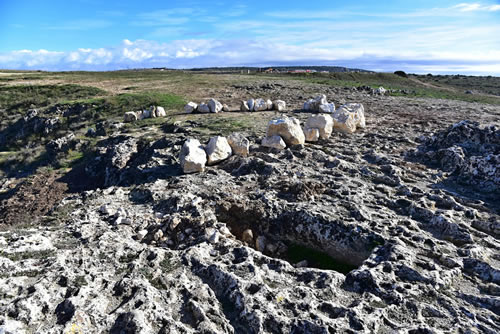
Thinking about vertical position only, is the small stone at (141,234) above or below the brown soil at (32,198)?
above

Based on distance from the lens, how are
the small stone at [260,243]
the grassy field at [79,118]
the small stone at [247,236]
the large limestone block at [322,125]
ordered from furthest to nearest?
the grassy field at [79,118] → the large limestone block at [322,125] → the small stone at [247,236] → the small stone at [260,243]

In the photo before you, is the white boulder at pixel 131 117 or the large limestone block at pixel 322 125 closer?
the large limestone block at pixel 322 125

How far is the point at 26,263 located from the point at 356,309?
5198 millimetres

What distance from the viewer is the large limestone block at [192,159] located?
31.8 feet

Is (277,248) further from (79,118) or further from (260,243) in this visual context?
(79,118)

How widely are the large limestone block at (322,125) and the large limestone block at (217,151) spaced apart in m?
3.70

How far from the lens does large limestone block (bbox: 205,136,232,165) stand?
10.2 meters

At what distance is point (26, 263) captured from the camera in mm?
5305

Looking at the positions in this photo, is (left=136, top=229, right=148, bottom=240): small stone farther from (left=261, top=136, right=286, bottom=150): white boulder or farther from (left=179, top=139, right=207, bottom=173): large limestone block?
(left=261, top=136, right=286, bottom=150): white boulder

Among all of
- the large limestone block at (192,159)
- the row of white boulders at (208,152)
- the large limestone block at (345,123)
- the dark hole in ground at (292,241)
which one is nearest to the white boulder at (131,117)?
the row of white boulders at (208,152)

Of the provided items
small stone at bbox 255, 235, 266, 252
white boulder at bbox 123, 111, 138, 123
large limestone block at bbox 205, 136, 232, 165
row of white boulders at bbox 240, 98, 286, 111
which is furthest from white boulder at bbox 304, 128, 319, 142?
white boulder at bbox 123, 111, 138, 123

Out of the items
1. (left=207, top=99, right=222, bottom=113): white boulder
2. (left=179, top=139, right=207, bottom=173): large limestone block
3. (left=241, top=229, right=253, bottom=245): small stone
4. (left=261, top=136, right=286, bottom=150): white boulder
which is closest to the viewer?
(left=241, top=229, right=253, bottom=245): small stone

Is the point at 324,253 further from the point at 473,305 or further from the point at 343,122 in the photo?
the point at 343,122

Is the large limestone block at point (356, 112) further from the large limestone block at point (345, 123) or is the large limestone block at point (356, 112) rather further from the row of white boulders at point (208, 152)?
the row of white boulders at point (208, 152)
